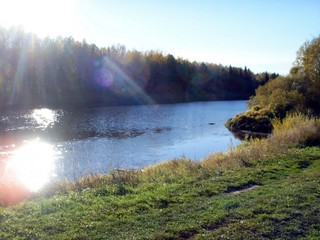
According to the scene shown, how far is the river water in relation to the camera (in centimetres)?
2430

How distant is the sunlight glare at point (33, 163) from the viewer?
19.9 meters

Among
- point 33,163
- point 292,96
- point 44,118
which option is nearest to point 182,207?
point 33,163

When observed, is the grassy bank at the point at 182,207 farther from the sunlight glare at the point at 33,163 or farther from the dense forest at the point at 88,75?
the dense forest at the point at 88,75

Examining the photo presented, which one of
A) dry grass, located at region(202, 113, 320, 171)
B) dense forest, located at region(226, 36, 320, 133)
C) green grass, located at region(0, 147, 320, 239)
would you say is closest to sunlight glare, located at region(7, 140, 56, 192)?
dry grass, located at region(202, 113, 320, 171)

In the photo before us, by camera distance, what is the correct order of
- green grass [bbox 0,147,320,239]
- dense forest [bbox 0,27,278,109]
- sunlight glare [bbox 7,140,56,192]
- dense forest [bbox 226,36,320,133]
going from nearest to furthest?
green grass [bbox 0,147,320,239], sunlight glare [bbox 7,140,56,192], dense forest [bbox 226,36,320,133], dense forest [bbox 0,27,278,109]

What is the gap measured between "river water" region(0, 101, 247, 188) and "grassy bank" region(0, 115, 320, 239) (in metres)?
5.33

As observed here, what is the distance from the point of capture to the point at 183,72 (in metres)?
111

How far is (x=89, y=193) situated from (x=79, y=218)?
243 cm

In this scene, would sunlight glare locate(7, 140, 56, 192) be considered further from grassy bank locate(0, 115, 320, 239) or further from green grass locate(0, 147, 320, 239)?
green grass locate(0, 147, 320, 239)

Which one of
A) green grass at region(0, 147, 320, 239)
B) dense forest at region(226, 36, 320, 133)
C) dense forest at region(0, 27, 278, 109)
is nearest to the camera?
green grass at region(0, 147, 320, 239)

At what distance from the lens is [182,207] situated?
8.78m

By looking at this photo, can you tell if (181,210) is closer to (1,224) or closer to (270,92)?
(1,224)

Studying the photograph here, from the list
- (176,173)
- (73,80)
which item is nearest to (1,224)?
(176,173)

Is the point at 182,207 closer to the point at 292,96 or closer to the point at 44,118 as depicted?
the point at 292,96
